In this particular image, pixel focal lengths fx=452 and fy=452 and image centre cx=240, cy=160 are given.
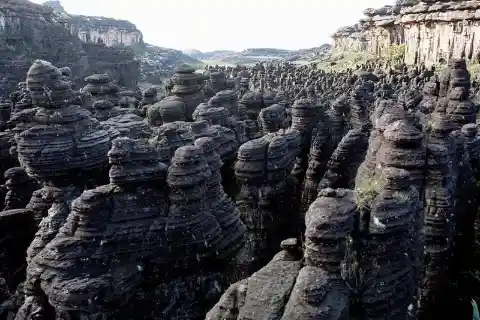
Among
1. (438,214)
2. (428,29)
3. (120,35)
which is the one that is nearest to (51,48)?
(120,35)

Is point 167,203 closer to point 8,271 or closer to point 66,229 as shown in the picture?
point 66,229

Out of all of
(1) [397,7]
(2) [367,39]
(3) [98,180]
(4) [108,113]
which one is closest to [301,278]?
(3) [98,180]

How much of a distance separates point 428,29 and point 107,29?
6010cm

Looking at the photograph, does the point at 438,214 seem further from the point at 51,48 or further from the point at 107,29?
the point at 107,29

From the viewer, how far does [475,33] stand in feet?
99.5

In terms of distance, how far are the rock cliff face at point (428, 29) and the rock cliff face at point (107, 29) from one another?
46145 mm

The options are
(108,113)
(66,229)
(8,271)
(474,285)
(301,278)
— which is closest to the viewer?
(301,278)

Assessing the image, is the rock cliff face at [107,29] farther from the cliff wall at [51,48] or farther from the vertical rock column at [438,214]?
the vertical rock column at [438,214]

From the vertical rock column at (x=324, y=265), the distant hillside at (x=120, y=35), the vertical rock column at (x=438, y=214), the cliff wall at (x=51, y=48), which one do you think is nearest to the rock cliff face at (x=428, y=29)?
the vertical rock column at (x=438, y=214)

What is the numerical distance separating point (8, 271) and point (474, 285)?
1077 centimetres

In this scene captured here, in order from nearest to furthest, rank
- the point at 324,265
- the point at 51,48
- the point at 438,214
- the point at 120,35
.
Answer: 1. the point at 324,265
2. the point at 438,214
3. the point at 51,48
4. the point at 120,35

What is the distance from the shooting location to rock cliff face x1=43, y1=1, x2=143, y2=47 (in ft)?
250

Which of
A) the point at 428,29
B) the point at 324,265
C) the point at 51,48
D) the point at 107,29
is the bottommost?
the point at 324,265

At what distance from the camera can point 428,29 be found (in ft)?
118
